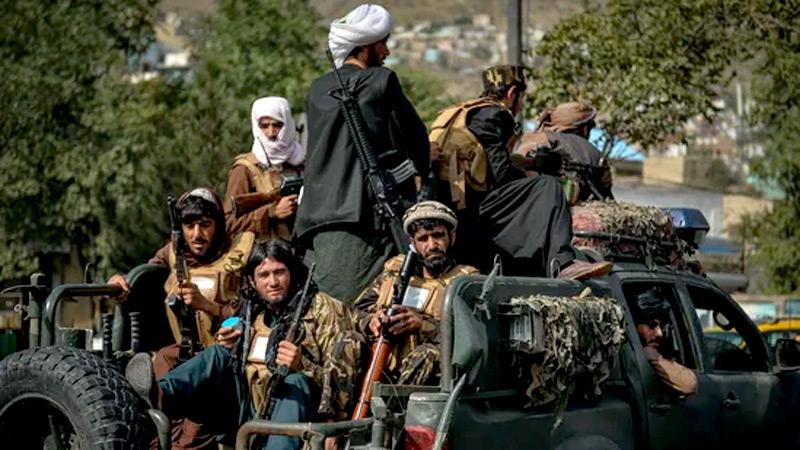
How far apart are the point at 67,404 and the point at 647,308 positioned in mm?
3000

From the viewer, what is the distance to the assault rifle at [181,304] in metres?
9.12

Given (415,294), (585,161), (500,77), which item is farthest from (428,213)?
(585,161)

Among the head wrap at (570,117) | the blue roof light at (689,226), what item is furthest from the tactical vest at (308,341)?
the head wrap at (570,117)

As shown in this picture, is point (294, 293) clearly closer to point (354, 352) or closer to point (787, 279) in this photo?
point (354, 352)

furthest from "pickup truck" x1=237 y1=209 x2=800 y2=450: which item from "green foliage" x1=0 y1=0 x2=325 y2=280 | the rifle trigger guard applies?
"green foliage" x1=0 y1=0 x2=325 y2=280

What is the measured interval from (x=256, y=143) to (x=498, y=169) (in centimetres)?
152

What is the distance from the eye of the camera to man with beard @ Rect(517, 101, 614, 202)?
36.0 feet

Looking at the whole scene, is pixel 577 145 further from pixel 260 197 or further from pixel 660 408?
pixel 660 408

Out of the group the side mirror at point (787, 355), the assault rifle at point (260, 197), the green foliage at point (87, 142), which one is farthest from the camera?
the green foliage at point (87, 142)

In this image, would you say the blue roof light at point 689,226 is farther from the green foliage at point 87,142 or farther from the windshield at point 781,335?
the green foliage at point 87,142

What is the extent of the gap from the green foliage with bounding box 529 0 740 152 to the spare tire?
12542 millimetres

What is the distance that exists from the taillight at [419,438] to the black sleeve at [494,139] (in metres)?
2.55

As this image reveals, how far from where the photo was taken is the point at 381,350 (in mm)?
8156

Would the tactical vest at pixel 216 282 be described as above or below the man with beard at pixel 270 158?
below
